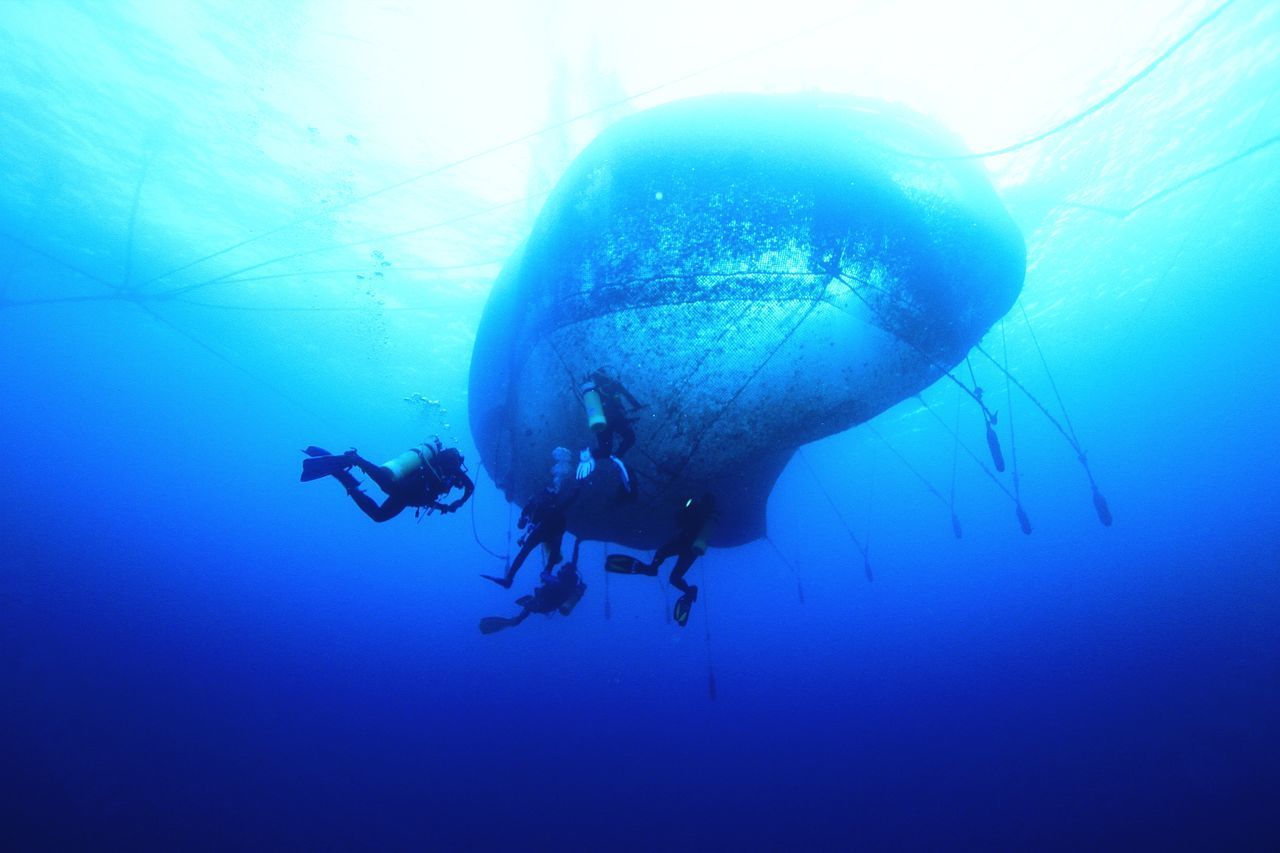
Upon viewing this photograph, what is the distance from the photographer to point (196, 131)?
13.8 metres

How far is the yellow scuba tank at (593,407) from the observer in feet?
18.1

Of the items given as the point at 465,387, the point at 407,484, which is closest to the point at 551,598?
the point at 407,484

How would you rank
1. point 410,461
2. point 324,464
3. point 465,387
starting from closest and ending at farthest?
point 324,464, point 410,461, point 465,387

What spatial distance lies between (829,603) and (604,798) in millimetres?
50495

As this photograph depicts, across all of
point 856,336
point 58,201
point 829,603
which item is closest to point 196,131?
point 58,201

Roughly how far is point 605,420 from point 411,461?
2.20 metres

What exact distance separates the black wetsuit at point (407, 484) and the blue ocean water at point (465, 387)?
656cm

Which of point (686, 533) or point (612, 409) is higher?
point (612, 409)

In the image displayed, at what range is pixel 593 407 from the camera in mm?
5715

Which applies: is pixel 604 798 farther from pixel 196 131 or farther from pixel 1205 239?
pixel 1205 239

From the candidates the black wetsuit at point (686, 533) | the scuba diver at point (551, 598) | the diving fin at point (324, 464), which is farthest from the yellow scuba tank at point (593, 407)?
the scuba diver at point (551, 598)

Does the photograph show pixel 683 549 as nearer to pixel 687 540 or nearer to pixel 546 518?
pixel 687 540

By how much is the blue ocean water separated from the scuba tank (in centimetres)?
664

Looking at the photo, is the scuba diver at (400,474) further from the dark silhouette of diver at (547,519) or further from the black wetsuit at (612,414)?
the black wetsuit at (612,414)
